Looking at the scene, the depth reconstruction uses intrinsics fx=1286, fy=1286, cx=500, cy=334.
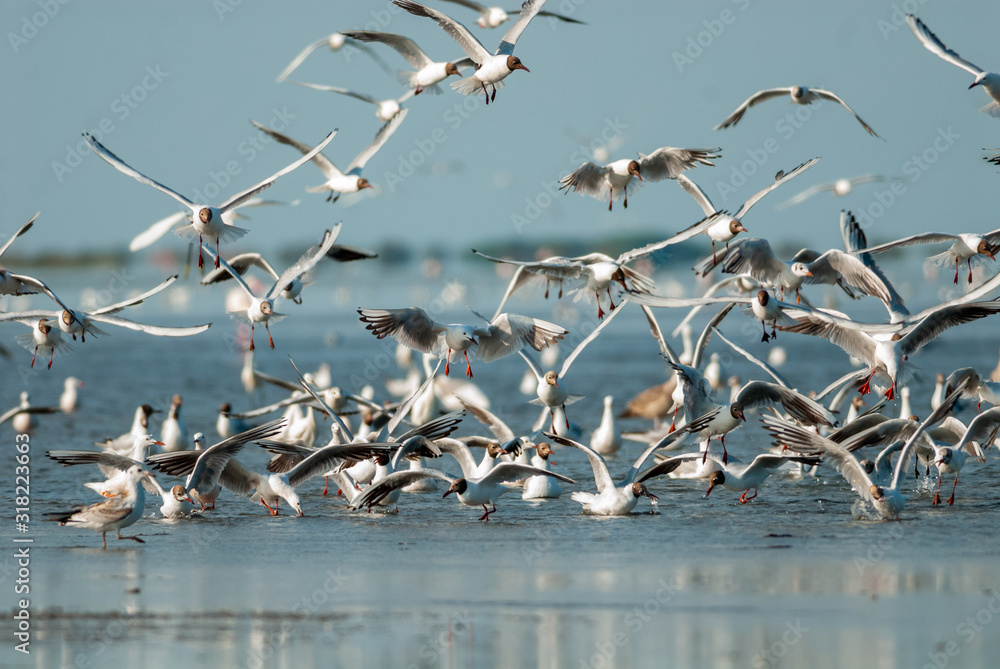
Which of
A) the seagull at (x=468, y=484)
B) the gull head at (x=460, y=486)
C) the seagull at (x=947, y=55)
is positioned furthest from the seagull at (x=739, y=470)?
the seagull at (x=947, y=55)

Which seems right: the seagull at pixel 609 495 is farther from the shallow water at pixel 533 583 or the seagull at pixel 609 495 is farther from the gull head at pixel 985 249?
the gull head at pixel 985 249

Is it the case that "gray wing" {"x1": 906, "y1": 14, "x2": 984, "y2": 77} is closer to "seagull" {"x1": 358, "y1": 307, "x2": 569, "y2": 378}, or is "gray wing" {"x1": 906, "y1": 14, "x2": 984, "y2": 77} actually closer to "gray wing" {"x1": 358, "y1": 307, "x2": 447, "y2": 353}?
"seagull" {"x1": 358, "y1": 307, "x2": 569, "y2": 378}

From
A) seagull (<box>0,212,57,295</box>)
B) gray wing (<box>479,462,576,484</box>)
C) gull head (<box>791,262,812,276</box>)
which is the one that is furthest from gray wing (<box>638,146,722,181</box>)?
seagull (<box>0,212,57,295</box>)

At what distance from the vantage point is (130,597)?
8641mm

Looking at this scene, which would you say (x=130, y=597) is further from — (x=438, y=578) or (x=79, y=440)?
(x=79, y=440)

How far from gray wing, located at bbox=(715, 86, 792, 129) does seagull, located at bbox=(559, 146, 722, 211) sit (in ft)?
5.26

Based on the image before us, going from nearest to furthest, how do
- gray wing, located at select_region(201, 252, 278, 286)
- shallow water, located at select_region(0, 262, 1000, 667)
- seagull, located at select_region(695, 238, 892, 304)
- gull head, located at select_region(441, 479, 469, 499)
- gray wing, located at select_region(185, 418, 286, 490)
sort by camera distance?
shallow water, located at select_region(0, 262, 1000, 667)
gull head, located at select_region(441, 479, 469, 499)
gray wing, located at select_region(185, 418, 286, 490)
seagull, located at select_region(695, 238, 892, 304)
gray wing, located at select_region(201, 252, 278, 286)

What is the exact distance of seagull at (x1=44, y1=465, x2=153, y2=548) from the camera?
10.6m

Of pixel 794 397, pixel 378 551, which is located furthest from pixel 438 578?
pixel 794 397

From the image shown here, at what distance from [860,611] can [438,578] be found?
2.97 metres

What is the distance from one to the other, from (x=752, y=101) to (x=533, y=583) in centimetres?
871

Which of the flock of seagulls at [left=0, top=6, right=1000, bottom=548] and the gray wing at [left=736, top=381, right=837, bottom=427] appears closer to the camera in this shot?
the flock of seagulls at [left=0, top=6, right=1000, bottom=548]

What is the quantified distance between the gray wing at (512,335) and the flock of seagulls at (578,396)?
0.02 meters

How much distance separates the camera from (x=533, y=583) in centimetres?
898
